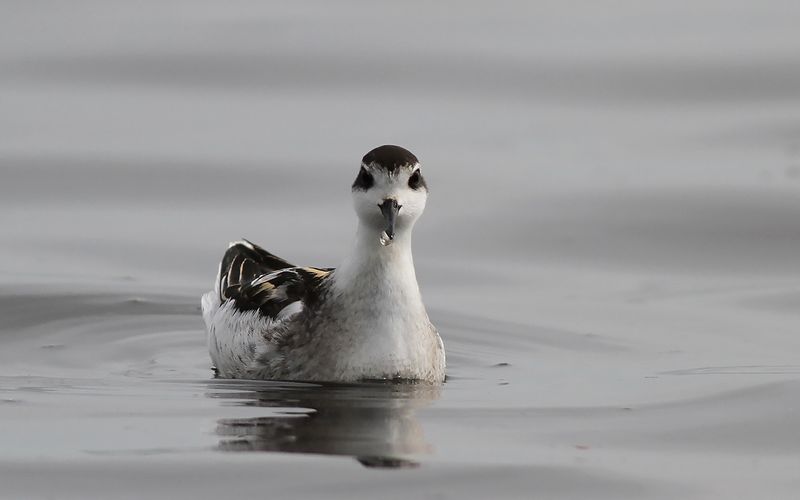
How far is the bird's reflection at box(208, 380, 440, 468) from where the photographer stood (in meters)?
9.59

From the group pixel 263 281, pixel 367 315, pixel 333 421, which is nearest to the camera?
pixel 333 421

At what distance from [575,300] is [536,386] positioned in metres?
3.79

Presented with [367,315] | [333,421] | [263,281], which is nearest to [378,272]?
[367,315]

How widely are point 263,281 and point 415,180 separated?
2.02 metres

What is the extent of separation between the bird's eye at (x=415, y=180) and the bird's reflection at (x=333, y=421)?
1.33 m

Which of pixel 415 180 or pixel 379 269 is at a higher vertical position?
pixel 415 180

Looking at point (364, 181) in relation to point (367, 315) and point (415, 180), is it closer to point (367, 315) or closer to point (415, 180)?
point (415, 180)

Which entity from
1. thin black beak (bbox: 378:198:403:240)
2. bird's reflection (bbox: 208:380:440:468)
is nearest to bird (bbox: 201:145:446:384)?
thin black beak (bbox: 378:198:403:240)

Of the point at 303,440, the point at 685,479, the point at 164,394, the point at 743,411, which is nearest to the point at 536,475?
the point at 685,479

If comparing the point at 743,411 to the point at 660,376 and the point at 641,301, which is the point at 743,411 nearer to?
the point at 660,376

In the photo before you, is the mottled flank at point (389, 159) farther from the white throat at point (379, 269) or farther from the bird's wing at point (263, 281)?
the bird's wing at point (263, 281)

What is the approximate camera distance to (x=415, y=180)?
11633 mm

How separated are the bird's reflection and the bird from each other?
16 cm

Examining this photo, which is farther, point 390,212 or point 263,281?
point 263,281
